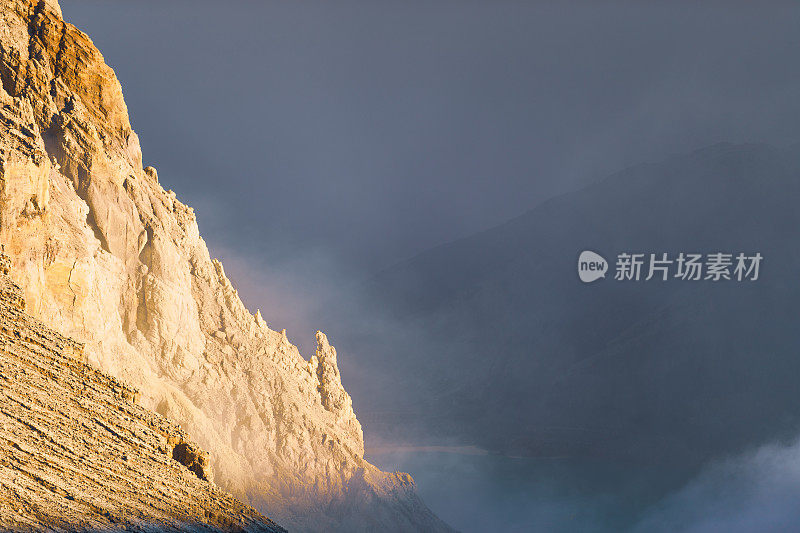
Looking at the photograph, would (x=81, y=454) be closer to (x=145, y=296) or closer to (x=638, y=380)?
(x=145, y=296)

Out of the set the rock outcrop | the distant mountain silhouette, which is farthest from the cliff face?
the distant mountain silhouette

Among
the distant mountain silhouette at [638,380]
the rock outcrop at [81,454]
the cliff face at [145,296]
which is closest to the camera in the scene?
the rock outcrop at [81,454]

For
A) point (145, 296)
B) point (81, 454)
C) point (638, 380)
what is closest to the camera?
point (81, 454)

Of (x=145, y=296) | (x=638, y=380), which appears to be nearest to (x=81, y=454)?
(x=145, y=296)

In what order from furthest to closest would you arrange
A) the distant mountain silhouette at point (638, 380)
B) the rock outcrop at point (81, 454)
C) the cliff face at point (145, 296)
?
1. the distant mountain silhouette at point (638, 380)
2. the cliff face at point (145, 296)
3. the rock outcrop at point (81, 454)

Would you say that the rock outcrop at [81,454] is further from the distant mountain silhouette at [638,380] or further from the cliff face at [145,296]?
the distant mountain silhouette at [638,380]

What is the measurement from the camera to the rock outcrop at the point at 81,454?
2122 cm

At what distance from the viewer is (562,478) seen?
6107 inches

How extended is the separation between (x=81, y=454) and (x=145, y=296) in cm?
3416

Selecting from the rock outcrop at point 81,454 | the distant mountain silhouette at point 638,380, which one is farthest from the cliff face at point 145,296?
the distant mountain silhouette at point 638,380

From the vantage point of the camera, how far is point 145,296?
5656 cm

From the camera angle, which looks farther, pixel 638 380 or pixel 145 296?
pixel 638 380

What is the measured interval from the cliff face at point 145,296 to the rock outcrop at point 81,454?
1406 centimetres

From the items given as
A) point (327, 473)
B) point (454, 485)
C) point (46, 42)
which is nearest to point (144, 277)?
point (46, 42)
